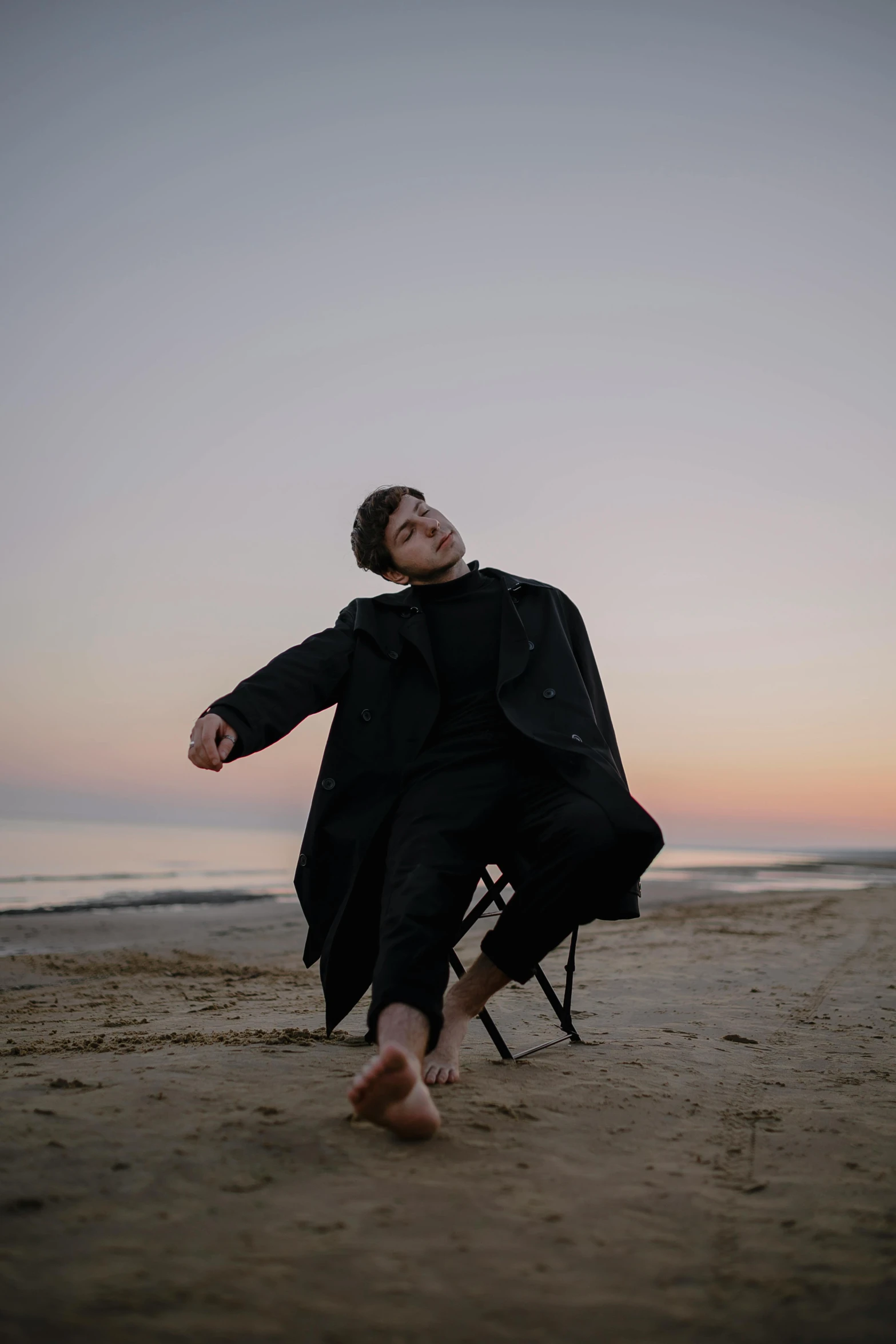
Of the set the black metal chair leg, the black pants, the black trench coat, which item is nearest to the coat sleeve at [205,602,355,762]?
the black trench coat

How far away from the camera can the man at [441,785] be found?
8.30 ft

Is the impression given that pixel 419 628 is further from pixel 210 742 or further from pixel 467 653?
pixel 210 742

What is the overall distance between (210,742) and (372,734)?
57 cm

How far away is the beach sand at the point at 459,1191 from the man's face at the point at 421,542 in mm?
1728

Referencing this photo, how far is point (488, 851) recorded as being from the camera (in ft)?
9.02

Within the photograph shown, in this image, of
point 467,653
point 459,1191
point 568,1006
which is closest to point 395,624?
point 467,653

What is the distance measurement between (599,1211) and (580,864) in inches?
40.5

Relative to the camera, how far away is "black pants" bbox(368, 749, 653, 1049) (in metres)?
2.39

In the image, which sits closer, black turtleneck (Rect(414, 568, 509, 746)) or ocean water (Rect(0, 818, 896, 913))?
black turtleneck (Rect(414, 568, 509, 746))

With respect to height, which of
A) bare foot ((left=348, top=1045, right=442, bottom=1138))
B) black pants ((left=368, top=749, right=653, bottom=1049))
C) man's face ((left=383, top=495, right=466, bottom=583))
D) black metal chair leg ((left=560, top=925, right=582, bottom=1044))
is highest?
man's face ((left=383, top=495, right=466, bottom=583))

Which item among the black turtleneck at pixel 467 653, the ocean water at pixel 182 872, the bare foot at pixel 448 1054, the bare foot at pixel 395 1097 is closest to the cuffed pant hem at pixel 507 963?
the bare foot at pixel 448 1054

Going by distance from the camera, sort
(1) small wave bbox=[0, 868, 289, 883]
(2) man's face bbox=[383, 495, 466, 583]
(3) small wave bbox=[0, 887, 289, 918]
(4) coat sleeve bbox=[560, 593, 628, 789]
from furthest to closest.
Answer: (1) small wave bbox=[0, 868, 289, 883] < (3) small wave bbox=[0, 887, 289, 918] < (2) man's face bbox=[383, 495, 466, 583] < (4) coat sleeve bbox=[560, 593, 628, 789]

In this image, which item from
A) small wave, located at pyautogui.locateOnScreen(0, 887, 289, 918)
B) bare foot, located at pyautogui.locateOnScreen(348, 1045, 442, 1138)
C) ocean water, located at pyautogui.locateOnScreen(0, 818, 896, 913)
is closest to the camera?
bare foot, located at pyautogui.locateOnScreen(348, 1045, 442, 1138)

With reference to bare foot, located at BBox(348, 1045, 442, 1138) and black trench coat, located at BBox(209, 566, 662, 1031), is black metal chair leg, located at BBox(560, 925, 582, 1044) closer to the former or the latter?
black trench coat, located at BBox(209, 566, 662, 1031)
